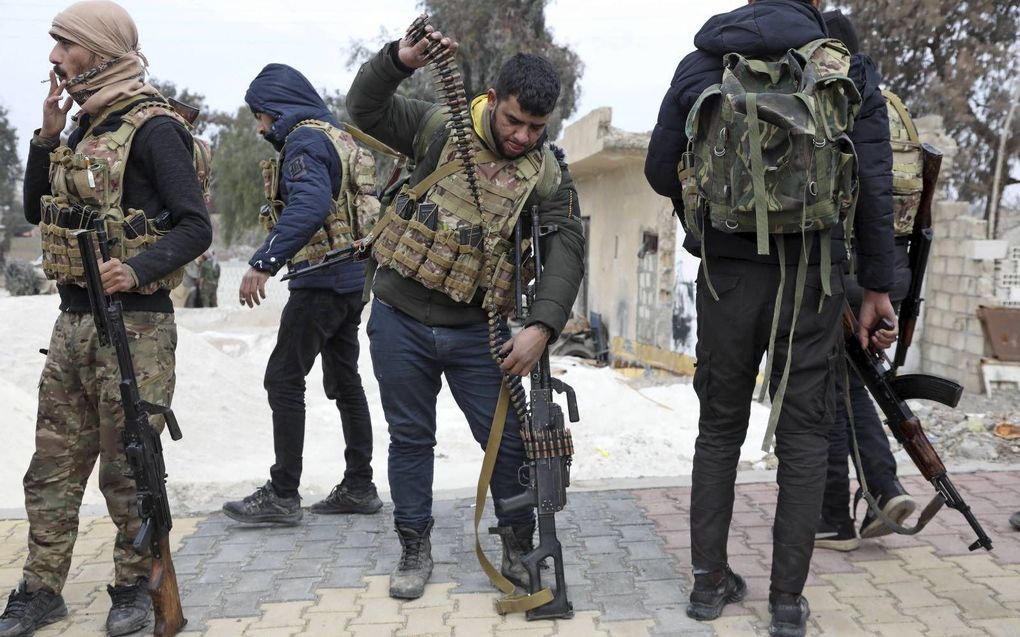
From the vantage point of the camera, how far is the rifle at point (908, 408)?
140 inches

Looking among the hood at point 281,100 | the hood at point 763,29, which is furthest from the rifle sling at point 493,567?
the hood at point 281,100

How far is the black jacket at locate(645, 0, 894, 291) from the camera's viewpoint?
290cm

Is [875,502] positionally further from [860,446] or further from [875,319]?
[875,319]

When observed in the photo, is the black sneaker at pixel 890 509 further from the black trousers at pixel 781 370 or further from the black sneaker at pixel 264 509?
the black sneaker at pixel 264 509

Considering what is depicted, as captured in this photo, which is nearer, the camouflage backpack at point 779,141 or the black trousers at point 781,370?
the camouflage backpack at point 779,141

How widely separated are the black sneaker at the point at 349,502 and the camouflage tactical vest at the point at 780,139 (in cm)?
238

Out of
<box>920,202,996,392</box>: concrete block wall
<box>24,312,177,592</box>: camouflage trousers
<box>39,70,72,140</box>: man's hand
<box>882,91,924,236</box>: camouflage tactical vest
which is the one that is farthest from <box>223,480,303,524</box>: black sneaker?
<box>920,202,996,392</box>: concrete block wall

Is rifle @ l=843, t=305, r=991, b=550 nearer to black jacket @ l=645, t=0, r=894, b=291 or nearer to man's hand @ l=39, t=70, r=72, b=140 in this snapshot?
black jacket @ l=645, t=0, r=894, b=291

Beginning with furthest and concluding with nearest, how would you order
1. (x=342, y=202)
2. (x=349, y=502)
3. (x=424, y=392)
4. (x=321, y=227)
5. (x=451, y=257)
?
1. (x=349, y=502)
2. (x=342, y=202)
3. (x=321, y=227)
4. (x=424, y=392)
5. (x=451, y=257)

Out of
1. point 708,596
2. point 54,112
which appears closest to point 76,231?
point 54,112

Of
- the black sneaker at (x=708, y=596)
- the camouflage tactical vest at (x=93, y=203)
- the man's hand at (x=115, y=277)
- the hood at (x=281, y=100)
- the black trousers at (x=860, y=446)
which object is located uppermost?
the hood at (x=281, y=100)

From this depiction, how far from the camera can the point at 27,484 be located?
Answer: 3227mm

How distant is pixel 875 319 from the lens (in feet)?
10.9

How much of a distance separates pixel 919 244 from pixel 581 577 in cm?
197
